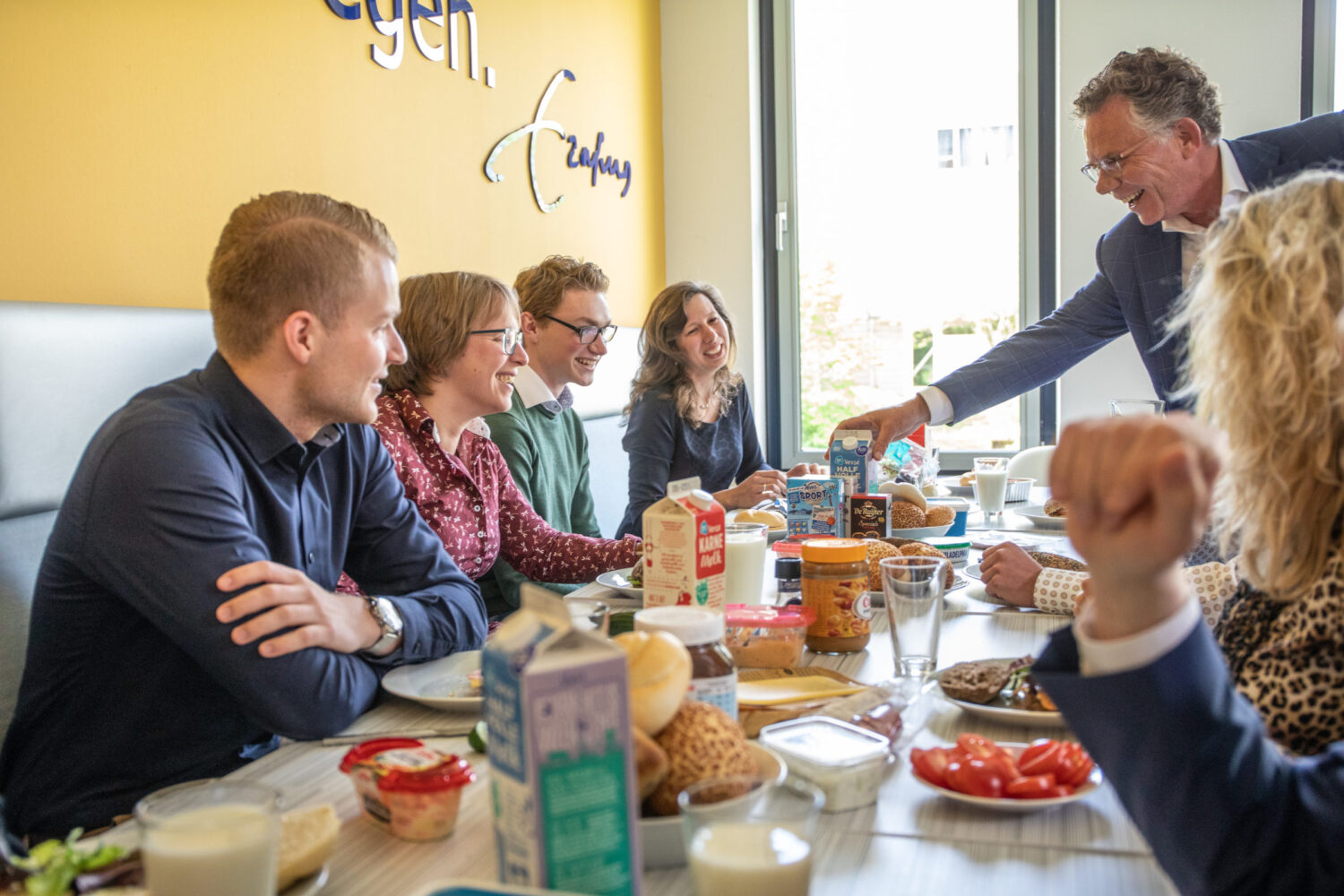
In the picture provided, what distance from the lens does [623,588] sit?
1845 millimetres

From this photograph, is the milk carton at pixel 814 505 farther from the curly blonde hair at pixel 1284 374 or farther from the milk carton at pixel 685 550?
the curly blonde hair at pixel 1284 374

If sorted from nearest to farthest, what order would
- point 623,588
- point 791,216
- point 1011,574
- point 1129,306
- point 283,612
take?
point 283,612, point 1011,574, point 623,588, point 1129,306, point 791,216

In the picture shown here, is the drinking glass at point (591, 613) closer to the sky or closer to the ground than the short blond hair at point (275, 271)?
closer to the ground

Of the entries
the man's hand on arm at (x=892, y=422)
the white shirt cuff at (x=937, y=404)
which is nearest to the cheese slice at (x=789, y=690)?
the man's hand on arm at (x=892, y=422)

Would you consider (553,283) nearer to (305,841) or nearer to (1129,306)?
(1129,306)

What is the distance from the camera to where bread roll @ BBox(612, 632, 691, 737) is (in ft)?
2.57

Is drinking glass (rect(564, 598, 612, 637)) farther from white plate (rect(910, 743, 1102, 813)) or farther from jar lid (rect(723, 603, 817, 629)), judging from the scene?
white plate (rect(910, 743, 1102, 813))

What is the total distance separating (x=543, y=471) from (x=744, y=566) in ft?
4.22

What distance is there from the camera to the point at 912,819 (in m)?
0.91

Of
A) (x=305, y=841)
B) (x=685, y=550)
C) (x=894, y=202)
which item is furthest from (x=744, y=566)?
(x=894, y=202)

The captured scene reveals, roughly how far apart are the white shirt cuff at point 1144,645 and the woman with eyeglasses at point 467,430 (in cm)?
153

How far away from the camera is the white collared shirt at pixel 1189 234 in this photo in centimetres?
257

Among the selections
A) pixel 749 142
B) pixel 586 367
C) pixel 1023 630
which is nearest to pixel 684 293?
pixel 586 367
